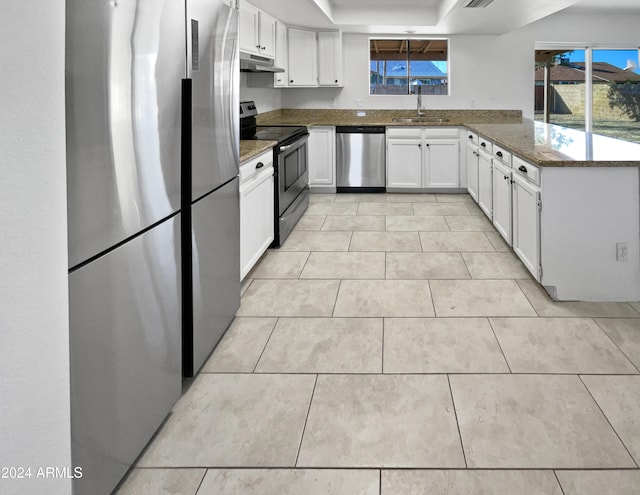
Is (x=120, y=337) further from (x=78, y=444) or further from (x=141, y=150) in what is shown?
(x=141, y=150)

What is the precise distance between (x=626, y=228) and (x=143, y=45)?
2.76 m

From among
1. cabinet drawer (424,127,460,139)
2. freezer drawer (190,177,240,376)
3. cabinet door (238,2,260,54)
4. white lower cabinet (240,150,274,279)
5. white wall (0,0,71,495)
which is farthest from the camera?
cabinet drawer (424,127,460,139)

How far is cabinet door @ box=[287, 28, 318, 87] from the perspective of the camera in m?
6.91

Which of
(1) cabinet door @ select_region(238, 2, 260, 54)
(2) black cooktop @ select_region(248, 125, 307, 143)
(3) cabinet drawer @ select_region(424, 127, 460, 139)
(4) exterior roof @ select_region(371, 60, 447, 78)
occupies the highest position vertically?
(4) exterior roof @ select_region(371, 60, 447, 78)

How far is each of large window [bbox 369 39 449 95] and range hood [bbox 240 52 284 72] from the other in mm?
2267

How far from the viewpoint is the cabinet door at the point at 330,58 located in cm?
705

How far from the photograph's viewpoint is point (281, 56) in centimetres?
649

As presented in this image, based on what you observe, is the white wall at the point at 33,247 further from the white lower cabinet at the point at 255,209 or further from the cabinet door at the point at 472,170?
the cabinet door at the point at 472,170

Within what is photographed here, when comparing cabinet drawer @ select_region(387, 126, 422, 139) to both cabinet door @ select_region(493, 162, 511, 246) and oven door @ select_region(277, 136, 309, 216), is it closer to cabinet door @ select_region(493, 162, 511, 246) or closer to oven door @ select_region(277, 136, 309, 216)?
oven door @ select_region(277, 136, 309, 216)

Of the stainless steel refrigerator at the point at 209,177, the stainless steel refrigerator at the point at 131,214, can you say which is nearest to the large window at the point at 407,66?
the stainless steel refrigerator at the point at 209,177

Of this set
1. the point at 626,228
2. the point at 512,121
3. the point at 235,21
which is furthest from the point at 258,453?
the point at 512,121

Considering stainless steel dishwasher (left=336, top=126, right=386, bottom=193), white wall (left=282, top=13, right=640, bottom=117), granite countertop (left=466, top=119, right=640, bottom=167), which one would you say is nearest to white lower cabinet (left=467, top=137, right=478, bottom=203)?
granite countertop (left=466, top=119, right=640, bottom=167)

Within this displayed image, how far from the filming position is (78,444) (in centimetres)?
138

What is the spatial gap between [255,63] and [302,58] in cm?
192
